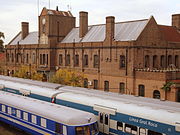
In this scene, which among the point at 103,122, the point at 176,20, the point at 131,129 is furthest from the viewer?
the point at 176,20

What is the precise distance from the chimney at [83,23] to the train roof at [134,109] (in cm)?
2935

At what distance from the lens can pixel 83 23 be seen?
47.6 m

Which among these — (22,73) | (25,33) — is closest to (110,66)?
(22,73)

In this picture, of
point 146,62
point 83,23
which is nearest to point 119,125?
point 146,62

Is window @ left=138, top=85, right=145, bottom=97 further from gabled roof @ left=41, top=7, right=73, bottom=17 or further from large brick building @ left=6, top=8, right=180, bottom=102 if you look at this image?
gabled roof @ left=41, top=7, right=73, bottom=17

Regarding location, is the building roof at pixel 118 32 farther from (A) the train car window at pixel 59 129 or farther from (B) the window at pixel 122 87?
(A) the train car window at pixel 59 129

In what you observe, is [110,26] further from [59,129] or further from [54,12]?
[59,129]

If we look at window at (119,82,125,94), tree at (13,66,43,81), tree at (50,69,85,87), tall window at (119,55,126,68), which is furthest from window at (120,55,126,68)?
tree at (13,66,43,81)

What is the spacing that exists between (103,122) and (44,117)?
4052mm

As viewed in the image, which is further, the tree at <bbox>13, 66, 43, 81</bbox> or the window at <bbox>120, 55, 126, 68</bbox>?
the tree at <bbox>13, 66, 43, 81</bbox>

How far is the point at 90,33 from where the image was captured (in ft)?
153

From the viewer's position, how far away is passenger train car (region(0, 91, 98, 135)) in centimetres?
1518

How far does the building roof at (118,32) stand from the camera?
125 feet

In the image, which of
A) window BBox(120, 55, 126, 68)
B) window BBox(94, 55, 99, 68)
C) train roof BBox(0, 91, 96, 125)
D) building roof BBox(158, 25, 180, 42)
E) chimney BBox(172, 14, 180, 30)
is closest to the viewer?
train roof BBox(0, 91, 96, 125)
